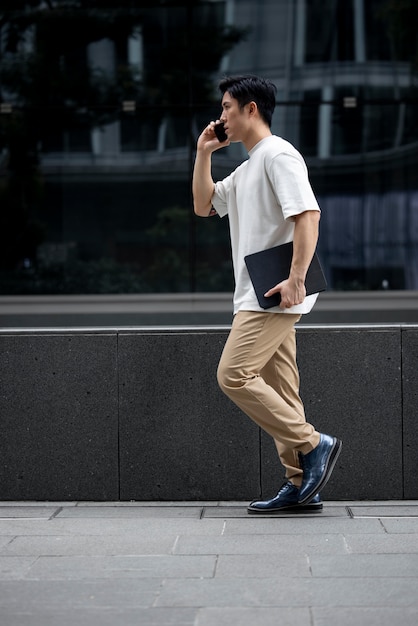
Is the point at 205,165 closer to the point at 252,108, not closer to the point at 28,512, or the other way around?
the point at 252,108

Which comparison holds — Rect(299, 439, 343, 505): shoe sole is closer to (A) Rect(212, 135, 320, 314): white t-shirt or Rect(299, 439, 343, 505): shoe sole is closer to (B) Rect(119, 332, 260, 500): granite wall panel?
(B) Rect(119, 332, 260, 500): granite wall panel

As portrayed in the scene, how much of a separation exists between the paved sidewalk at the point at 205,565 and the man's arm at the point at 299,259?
3.51 ft

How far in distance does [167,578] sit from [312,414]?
178cm

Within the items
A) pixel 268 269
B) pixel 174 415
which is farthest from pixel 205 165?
pixel 174 415

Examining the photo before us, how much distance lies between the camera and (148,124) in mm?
15039

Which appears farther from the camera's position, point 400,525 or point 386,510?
point 386,510

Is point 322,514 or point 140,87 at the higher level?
point 140,87

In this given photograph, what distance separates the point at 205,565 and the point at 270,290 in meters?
1.35

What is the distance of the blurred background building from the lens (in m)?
15.0

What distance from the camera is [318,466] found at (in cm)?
535

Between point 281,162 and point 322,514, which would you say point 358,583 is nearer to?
point 322,514

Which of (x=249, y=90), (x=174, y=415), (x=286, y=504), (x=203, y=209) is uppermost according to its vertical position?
(x=249, y=90)

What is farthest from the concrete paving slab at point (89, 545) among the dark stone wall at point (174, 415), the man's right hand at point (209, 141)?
the man's right hand at point (209, 141)

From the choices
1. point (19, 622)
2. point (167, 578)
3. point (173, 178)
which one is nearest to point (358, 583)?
point (167, 578)
